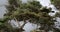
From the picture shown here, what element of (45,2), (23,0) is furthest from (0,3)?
(45,2)

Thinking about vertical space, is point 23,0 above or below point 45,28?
above

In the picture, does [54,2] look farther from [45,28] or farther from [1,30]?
[1,30]

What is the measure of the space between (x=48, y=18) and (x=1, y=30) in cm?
100

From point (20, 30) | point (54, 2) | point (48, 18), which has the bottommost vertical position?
point (20, 30)

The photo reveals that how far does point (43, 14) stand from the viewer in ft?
11.9

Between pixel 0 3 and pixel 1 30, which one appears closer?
pixel 1 30

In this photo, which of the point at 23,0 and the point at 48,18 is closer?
the point at 48,18

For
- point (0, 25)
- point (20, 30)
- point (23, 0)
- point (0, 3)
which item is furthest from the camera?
point (0, 3)

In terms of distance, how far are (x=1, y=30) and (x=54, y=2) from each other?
1.23 meters

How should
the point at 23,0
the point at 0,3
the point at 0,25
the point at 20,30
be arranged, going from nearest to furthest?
1. the point at 0,25
2. the point at 20,30
3. the point at 23,0
4. the point at 0,3

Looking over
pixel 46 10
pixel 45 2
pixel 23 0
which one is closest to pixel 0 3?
pixel 23 0

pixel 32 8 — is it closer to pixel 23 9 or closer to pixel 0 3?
pixel 23 9

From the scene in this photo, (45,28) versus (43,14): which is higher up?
(43,14)

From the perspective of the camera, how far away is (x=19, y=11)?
360cm
